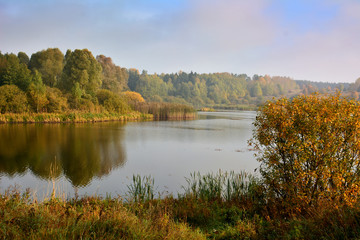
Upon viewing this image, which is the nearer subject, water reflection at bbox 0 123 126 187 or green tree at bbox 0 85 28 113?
water reflection at bbox 0 123 126 187

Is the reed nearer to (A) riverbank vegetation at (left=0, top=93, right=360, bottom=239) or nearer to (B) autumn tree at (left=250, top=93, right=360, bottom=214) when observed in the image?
(A) riverbank vegetation at (left=0, top=93, right=360, bottom=239)

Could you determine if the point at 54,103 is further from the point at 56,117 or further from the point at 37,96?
the point at 56,117

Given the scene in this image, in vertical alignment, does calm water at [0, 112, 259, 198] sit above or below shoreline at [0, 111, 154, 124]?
below

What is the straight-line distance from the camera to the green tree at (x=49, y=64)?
48.9 meters

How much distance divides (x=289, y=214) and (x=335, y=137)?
6.62 ft

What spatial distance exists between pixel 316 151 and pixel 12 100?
3558 cm

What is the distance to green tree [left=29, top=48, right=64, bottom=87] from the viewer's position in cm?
4888

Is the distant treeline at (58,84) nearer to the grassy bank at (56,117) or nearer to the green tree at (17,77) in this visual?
the green tree at (17,77)

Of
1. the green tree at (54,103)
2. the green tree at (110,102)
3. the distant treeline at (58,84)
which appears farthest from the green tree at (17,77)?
the green tree at (110,102)

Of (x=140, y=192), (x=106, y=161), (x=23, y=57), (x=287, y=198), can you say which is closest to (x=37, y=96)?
(x=106, y=161)

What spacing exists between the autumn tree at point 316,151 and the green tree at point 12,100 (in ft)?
112

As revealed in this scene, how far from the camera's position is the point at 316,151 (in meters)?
5.73

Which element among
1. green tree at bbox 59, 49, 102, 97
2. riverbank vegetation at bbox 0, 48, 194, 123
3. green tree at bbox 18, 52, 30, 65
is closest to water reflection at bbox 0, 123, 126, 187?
riverbank vegetation at bbox 0, 48, 194, 123

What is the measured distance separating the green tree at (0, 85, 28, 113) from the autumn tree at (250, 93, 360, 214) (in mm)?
34265
